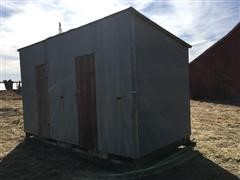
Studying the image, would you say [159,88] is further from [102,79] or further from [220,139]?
[220,139]

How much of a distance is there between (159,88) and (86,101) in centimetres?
149

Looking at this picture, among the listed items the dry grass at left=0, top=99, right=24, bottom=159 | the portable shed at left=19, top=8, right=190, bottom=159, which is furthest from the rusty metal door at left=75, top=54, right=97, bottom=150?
the dry grass at left=0, top=99, right=24, bottom=159

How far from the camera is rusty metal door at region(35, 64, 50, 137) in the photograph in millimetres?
6820

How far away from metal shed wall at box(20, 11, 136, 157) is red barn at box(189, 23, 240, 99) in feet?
43.7

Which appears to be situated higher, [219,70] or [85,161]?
[219,70]

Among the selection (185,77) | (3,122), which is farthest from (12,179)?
(3,122)

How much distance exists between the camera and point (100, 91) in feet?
16.7

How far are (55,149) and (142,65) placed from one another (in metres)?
3.16

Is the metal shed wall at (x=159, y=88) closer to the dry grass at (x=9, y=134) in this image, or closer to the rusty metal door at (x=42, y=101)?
the rusty metal door at (x=42, y=101)

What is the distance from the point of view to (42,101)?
7012 millimetres

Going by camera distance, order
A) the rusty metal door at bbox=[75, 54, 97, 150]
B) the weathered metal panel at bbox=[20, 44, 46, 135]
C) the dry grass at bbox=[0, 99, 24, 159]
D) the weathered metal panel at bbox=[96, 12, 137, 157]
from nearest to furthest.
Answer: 1. the weathered metal panel at bbox=[96, 12, 137, 157]
2. the rusty metal door at bbox=[75, 54, 97, 150]
3. the dry grass at bbox=[0, 99, 24, 159]
4. the weathered metal panel at bbox=[20, 44, 46, 135]

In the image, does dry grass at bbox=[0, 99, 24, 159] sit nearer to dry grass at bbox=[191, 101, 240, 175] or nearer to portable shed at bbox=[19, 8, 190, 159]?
portable shed at bbox=[19, 8, 190, 159]

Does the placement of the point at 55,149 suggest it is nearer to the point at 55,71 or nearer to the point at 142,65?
the point at 55,71

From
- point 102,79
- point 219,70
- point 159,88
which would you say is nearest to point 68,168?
point 102,79
